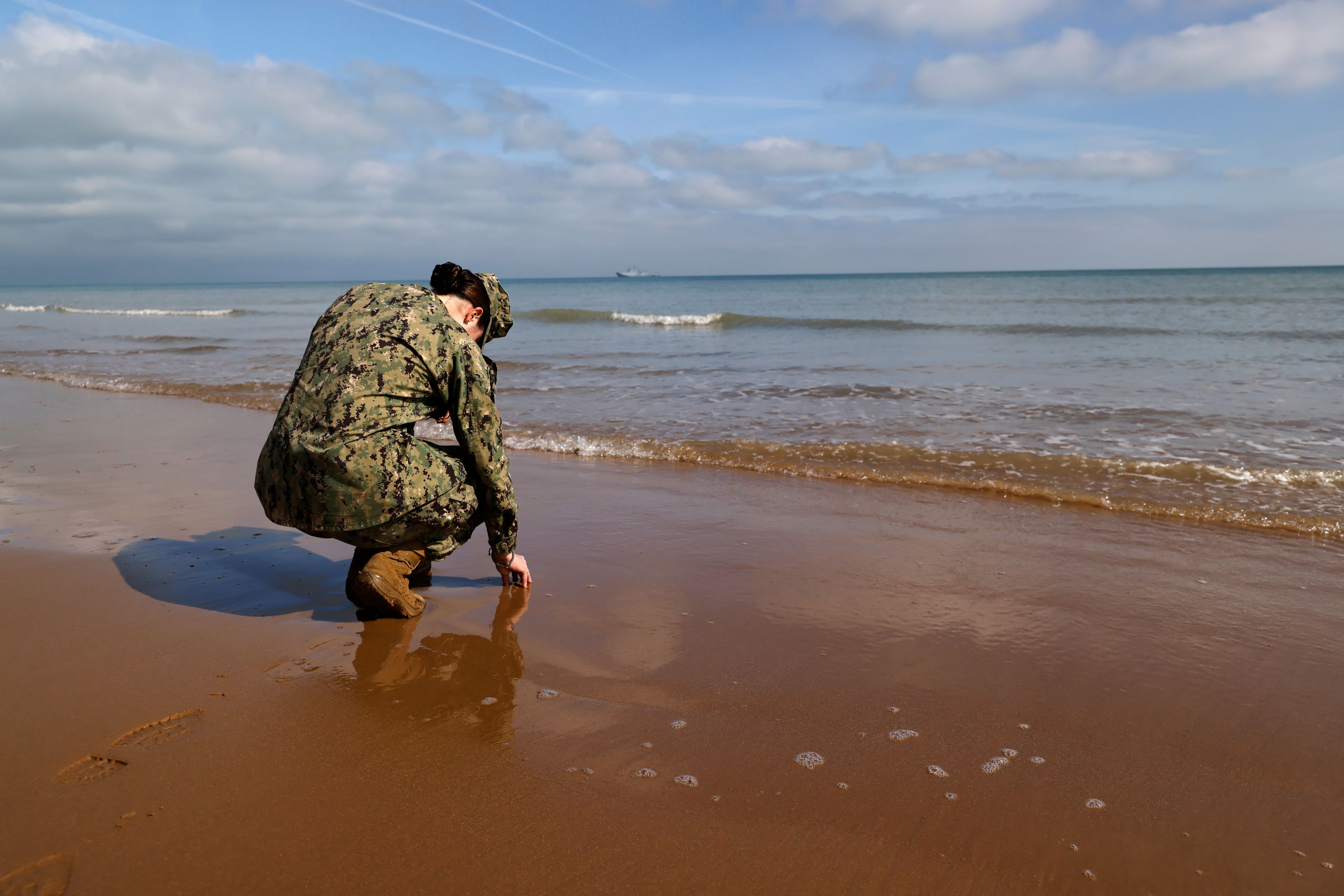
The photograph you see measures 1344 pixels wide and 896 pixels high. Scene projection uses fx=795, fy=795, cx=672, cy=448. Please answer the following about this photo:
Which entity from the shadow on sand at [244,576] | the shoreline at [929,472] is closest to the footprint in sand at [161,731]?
the shadow on sand at [244,576]

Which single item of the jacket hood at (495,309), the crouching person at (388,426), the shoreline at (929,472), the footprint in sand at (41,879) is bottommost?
the shoreline at (929,472)

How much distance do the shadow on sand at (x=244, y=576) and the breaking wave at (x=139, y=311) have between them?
39286 millimetres

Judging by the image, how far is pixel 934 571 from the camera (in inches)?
158

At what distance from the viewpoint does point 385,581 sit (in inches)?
124

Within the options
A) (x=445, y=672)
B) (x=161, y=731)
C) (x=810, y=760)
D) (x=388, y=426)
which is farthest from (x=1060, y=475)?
(x=161, y=731)

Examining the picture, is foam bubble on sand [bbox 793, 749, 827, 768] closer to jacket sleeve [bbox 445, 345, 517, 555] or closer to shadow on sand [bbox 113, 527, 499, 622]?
jacket sleeve [bbox 445, 345, 517, 555]

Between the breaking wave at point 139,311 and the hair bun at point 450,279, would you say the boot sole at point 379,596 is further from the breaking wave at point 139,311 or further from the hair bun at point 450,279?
the breaking wave at point 139,311

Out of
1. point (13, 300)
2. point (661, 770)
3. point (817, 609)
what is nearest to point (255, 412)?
point (817, 609)

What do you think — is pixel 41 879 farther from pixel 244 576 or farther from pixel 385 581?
pixel 244 576

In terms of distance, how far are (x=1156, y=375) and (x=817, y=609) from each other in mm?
10716

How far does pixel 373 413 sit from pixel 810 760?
185 centimetres

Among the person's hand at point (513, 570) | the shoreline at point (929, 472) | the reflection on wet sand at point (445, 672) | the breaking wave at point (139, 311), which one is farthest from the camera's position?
the breaking wave at point (139, 311)

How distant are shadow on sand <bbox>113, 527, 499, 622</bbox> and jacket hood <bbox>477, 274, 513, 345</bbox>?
122 centimetres

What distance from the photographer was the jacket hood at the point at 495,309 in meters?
3.13
